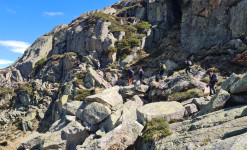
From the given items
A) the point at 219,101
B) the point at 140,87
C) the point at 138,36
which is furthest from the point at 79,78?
the point at 219,101

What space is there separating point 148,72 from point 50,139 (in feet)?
59.2

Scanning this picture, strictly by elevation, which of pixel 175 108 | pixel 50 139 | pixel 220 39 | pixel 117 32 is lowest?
pixel 50 139

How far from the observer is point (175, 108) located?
13883 mm

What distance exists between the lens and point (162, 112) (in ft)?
44.1

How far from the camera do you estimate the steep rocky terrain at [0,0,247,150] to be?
10.9m

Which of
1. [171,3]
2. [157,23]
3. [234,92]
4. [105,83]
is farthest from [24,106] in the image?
[171,3]

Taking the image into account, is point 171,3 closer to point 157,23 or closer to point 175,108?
point 157,23

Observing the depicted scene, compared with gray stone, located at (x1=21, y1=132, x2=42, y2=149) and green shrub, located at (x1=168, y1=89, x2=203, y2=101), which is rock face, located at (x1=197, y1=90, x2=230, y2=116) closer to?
green shrub, located at (x1=168, y1=89, x2=203, y2=101)

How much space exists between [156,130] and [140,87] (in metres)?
10.2

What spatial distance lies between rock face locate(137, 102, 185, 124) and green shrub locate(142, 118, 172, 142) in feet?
2.56

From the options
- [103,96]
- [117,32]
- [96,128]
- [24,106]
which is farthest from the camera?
[117,32]

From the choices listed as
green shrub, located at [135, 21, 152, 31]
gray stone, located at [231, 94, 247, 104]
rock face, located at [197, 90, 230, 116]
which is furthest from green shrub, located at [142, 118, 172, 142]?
green shrub, located at [135, 21, 152, 31]

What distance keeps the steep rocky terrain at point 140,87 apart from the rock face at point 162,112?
8 cm

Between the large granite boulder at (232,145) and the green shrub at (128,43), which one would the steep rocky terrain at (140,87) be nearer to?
the large granite boulder at (232,145)
